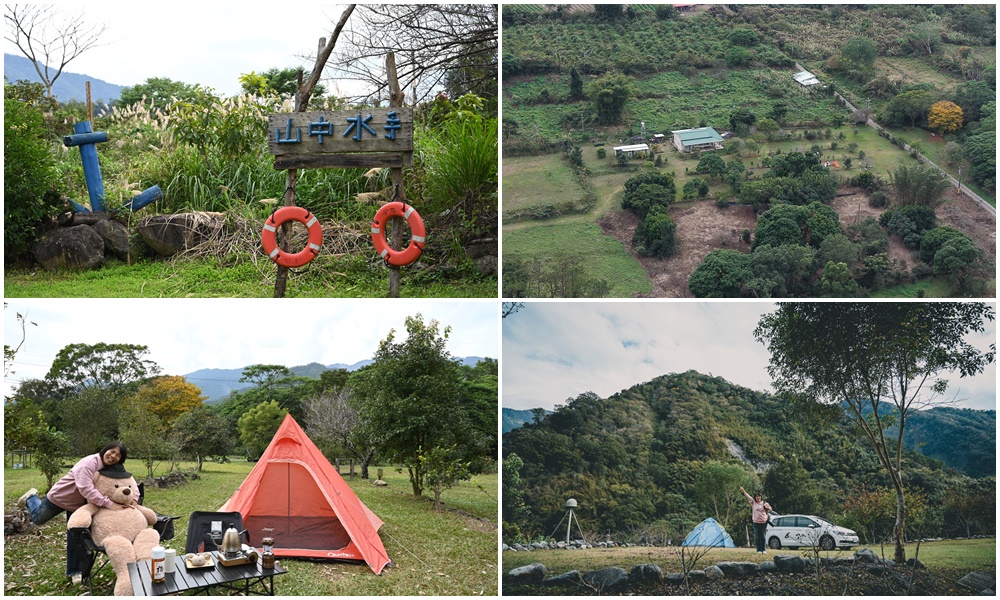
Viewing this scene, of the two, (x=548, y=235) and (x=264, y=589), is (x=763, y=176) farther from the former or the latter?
(x=264, y=589)

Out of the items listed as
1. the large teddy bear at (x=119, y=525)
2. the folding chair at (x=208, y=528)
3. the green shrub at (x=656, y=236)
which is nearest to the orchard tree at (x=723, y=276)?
the green shrub at (x=656, y=236)

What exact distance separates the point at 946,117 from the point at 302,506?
5.25 m

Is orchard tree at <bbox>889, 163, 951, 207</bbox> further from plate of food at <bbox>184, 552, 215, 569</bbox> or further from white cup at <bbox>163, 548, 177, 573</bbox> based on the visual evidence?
white cup at <bbox>163, 548, 177, 573</bbox>

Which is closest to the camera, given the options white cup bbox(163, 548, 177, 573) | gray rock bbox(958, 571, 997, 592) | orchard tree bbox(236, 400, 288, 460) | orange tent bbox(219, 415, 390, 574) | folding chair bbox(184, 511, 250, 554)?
white cup bbox(163, 548, 177, 573)

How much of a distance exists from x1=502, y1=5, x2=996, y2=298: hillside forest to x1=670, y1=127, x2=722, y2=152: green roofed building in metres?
0.04

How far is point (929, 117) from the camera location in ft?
18.1

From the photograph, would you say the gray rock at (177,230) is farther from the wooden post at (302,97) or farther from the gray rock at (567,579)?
the gray rock at (567,579)

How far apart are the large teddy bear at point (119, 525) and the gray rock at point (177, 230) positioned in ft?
8.48

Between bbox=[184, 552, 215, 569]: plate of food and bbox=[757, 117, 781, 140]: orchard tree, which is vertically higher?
bbox=[757, 117, 781, 140]: orchard tree

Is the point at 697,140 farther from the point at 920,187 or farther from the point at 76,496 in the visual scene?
the point at 76,496

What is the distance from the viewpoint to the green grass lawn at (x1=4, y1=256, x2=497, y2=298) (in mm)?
5848

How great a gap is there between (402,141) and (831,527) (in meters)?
3.86

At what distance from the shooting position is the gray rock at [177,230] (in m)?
6.37

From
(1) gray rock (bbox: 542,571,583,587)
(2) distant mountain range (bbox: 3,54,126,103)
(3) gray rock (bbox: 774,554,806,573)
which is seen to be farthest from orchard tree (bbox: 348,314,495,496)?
(2) distant mountain range (bbox: 3,54,126,103)
